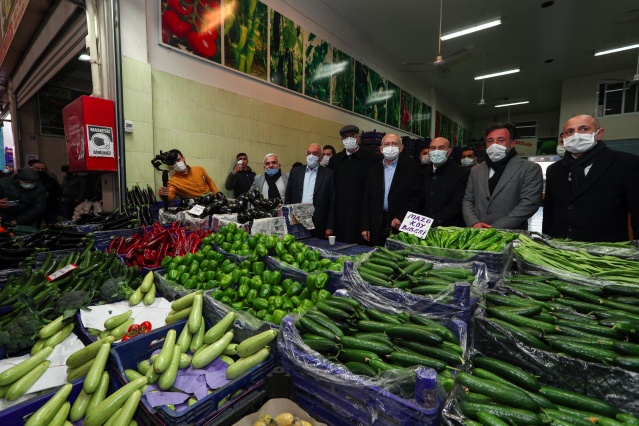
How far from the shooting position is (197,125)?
562 centimetres

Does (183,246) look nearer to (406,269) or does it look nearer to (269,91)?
(406,269)

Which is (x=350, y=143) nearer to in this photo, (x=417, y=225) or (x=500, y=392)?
(x=417, y=225)

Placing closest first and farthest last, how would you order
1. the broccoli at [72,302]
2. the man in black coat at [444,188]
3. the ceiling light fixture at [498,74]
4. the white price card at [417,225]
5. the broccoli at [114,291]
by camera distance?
the broccoli at [72,302], the broccoli at [114,291], the white price card at [417,225], the man in black coat at [444,188], the ceiling light fixture at [498,74]

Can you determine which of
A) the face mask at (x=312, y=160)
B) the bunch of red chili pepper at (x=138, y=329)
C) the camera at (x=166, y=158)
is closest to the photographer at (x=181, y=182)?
the camera at (x=166, y=158)

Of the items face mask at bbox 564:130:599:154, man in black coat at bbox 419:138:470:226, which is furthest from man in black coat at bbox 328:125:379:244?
face mask at bbox 564:130:599:154

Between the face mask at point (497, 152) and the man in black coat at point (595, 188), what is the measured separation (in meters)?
0.53

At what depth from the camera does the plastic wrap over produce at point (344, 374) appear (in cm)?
107

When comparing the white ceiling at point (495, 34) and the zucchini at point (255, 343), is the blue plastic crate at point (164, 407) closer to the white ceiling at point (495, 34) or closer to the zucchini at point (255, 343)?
the zucchini at point (255, 343)

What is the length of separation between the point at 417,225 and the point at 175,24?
5279mm

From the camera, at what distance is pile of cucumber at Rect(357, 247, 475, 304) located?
165 centimetres

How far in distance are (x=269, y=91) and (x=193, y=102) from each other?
6.32 feet

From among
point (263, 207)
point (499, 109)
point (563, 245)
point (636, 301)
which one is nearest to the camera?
point (636, 301)

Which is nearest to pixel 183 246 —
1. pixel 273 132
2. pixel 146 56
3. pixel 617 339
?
pixel 617 339

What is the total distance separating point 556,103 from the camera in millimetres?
18641
